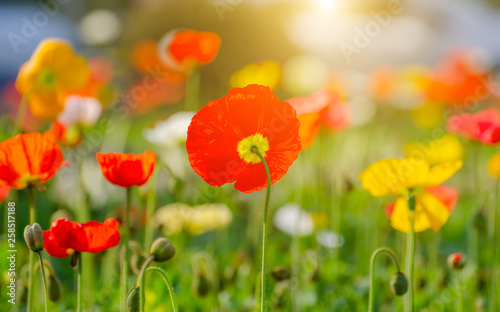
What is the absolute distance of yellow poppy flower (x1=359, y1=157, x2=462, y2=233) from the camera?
1.14 meters

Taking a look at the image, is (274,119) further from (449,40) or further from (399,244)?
(449,40)

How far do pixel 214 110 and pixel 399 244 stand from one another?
137 centimetres

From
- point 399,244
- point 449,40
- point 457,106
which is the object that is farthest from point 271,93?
point 449,40

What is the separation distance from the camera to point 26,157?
1.11 metres

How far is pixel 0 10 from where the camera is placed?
36.8 ft

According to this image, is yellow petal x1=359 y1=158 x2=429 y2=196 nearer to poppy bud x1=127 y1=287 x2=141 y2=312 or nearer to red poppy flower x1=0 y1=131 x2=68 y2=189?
poppy bud x1=127 y1=287 x2=141 y2=312

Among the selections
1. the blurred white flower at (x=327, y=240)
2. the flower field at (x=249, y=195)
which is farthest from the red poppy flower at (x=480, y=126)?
the blurred white flower at (x=327, y=240)

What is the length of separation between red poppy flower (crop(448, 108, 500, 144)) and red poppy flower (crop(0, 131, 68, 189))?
2.98 ft

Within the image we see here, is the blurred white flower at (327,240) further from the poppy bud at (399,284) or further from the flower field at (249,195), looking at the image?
the poppy bud at (399,284)

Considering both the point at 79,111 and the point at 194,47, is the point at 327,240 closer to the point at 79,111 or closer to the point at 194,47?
the point at 194,47

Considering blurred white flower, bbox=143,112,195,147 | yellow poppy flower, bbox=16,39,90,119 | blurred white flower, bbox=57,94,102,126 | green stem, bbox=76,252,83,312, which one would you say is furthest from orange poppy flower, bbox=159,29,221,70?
green stem, bbox=76,252,83,312

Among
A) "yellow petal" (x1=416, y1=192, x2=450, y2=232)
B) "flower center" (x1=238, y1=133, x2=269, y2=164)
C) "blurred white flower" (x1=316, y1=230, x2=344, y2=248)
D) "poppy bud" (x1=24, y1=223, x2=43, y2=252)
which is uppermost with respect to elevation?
"flower center" (x1=238, y1=133, x2=269, y2=164)

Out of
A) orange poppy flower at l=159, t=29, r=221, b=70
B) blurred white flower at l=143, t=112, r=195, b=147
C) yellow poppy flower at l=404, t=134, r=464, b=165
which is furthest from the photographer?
orange poppy flower at l=159, t=29, r=221, b=70

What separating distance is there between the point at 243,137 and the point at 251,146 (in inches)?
0.8
